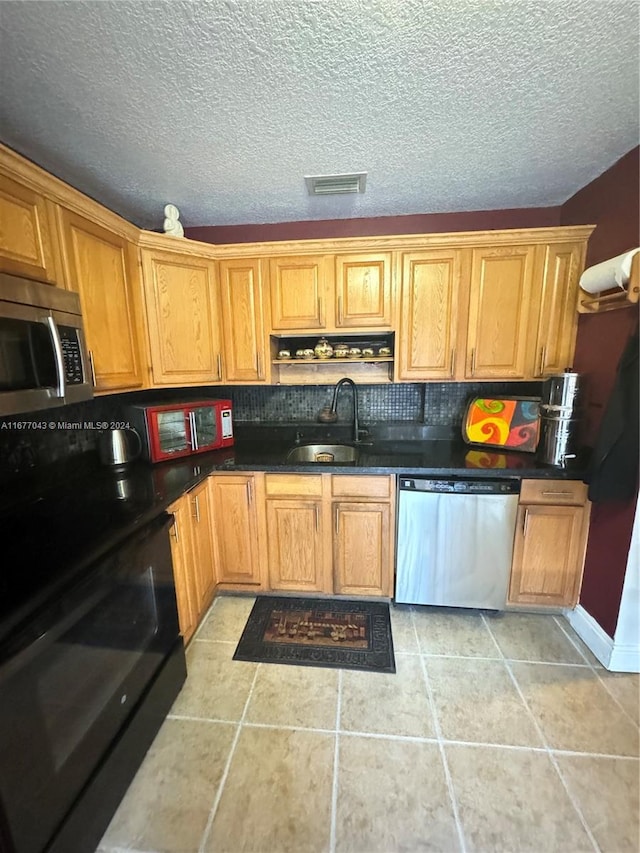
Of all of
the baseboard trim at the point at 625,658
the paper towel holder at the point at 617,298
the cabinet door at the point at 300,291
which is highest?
the cabinet door at the point at 300,291

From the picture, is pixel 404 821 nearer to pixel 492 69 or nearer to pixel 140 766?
pixel 140 766

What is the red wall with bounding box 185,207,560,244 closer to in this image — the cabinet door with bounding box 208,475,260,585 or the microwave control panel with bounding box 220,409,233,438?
the microwave control panel with bounding box 220,409,233,438

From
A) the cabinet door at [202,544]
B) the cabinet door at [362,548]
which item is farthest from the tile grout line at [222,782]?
the cabinet door at [362,548]

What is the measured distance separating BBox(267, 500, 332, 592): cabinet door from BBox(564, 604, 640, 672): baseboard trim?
139 cm

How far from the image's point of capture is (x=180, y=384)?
7.13ft

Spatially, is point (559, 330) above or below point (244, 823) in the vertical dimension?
above

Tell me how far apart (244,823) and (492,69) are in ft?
8.63

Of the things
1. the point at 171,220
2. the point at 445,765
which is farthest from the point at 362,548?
the point at 171,220

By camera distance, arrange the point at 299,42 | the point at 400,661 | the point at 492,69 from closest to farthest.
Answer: the point at 299,42 < the point at 492,69 < the point at 400,661

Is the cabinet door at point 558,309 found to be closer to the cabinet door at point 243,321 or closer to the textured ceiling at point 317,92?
the textured ceiling at point 317,92

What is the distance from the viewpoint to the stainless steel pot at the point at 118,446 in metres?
1.93

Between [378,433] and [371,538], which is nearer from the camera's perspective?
[371,538]

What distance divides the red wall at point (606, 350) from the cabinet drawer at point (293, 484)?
1.49m

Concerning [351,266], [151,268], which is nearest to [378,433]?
[351,266]
